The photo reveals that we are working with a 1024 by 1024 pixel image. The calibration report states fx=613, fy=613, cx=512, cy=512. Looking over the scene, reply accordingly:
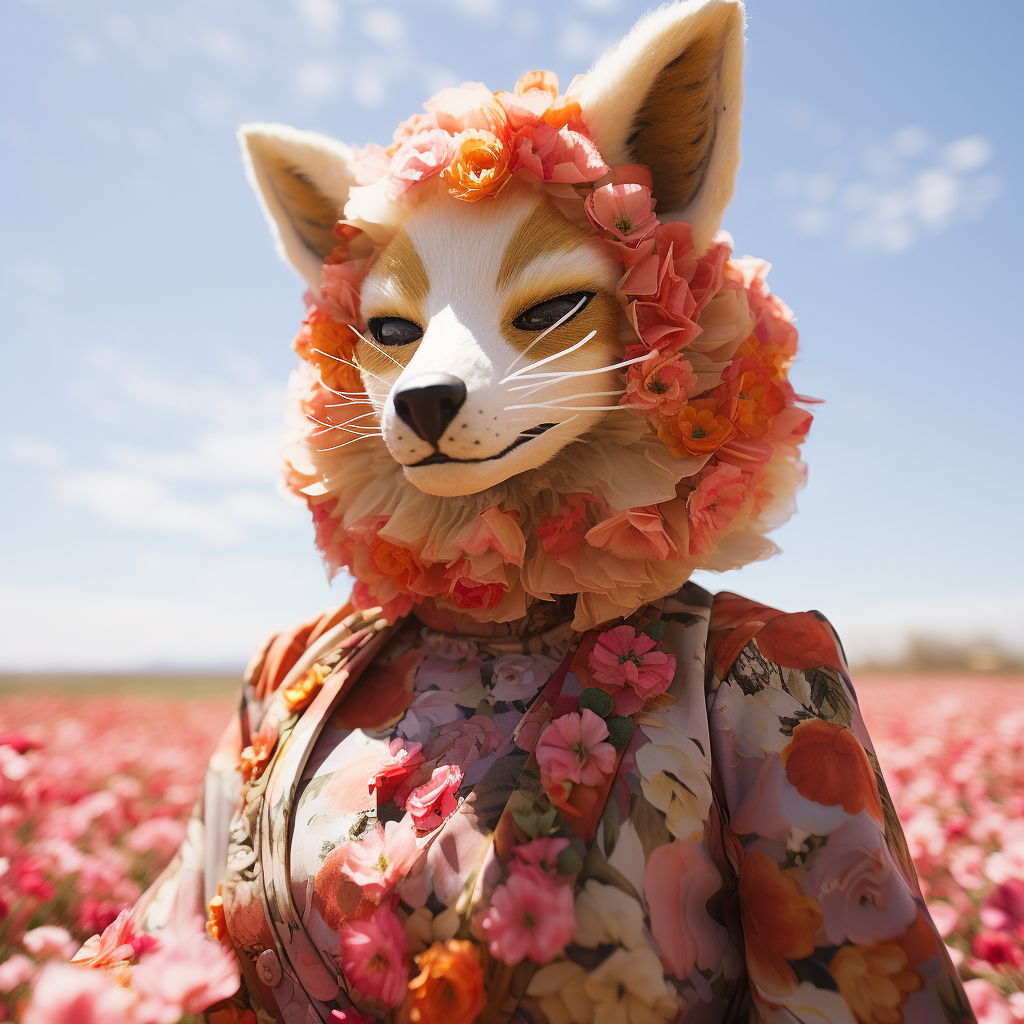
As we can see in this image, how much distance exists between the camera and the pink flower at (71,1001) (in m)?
0.78

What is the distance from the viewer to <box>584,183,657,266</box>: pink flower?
1248mm

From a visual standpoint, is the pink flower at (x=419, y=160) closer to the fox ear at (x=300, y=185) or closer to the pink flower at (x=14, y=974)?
the fox ear at (x=300, y=185)

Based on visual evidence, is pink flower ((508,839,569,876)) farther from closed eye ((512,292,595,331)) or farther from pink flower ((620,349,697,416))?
closed eye ((512,292,595,331))

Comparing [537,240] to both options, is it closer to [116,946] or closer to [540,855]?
[540,855]

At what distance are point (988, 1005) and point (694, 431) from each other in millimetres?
1549

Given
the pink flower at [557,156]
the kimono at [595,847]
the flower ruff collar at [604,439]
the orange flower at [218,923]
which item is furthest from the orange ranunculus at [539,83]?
the orange flower at [218,923]

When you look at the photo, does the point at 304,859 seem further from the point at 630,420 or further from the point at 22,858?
the point at 22,858

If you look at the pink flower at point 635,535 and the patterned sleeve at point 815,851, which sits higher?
the pink flower at point 635,535

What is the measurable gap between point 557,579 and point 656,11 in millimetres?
1198

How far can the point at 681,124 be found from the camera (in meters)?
1.34

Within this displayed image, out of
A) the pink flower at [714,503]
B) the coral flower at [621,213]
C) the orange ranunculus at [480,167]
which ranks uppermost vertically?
the orange ranunculus at [480,167]

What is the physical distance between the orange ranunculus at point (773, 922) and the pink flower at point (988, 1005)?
0.85 m

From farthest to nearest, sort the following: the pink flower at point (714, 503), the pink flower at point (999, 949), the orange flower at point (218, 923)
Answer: the pink flower at point (999, 949), the orange flower at point (218, 923), the pink flower at point (714, 503)

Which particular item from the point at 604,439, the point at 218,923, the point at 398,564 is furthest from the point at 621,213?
the point at 218,923
